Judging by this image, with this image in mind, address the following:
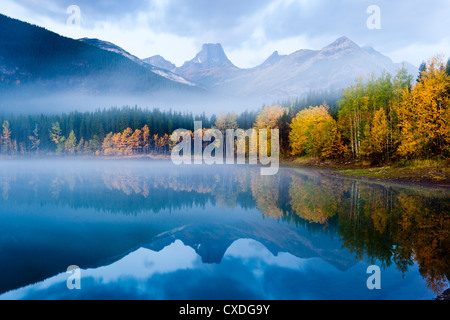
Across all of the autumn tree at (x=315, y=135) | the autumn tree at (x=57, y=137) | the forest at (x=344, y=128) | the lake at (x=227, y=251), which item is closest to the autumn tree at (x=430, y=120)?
the forest at (x=344, y=128)

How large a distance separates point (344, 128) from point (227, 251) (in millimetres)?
52061

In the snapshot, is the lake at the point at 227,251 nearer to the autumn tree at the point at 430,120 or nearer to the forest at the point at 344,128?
the autumn tree at the point at 430,120

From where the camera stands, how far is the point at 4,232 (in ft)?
37.6

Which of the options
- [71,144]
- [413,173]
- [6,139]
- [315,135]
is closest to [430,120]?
[413,173]

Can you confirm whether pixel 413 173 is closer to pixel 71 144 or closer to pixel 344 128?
pixel 344 128

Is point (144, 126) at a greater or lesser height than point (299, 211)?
greater

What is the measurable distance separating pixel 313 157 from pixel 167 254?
62469mm

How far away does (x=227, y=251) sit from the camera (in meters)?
9.80

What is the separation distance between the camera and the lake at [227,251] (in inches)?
263

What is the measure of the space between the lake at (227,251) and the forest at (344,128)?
73.8 ft

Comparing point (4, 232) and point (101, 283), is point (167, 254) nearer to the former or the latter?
point (101, 283)

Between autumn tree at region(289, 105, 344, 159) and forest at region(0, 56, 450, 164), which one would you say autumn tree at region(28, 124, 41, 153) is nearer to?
forest at region(0, 56, 450, 164)

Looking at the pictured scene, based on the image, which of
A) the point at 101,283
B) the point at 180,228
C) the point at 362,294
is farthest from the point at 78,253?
the point at 362,294
